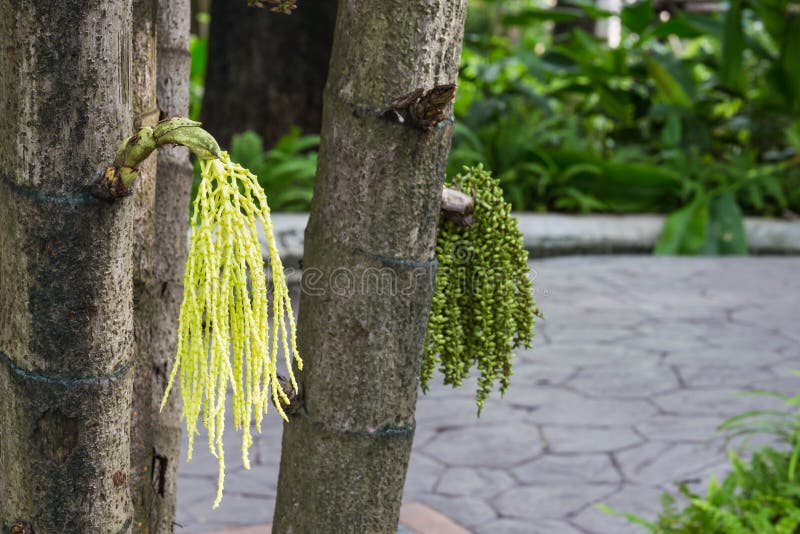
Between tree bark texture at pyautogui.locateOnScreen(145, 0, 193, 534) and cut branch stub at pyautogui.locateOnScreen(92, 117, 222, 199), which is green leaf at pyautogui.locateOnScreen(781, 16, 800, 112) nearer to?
tree bark texture at pyautogui.locateOnScreen(145, 0, 193, 534)

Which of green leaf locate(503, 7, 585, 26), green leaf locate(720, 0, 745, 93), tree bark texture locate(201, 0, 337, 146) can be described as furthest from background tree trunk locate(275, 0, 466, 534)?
green leaf locate(503, 7, 585, 26)

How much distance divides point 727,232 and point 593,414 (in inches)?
165

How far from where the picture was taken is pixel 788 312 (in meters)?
6.71

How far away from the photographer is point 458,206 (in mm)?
1976

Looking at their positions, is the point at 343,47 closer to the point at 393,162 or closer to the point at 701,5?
the point at 393,162

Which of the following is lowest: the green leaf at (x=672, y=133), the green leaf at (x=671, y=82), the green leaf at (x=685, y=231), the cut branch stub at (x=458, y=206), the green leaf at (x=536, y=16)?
the green leaf at (x=685, y=231)

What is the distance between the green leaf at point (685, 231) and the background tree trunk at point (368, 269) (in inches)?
279

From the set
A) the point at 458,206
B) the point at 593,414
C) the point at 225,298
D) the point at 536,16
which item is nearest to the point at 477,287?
the point at 458,206

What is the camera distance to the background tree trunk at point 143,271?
1.80 m

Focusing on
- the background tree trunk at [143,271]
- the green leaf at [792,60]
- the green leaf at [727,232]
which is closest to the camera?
the background tree trunk at [143,271]

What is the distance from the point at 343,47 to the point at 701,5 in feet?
44.2

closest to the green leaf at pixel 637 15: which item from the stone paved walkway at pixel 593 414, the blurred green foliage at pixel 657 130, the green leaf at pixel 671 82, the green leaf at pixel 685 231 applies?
the blurred green foliage at pixel 657 130

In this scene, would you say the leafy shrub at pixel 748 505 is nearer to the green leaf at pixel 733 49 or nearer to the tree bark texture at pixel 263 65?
the tree bark texture at pixel 263 65

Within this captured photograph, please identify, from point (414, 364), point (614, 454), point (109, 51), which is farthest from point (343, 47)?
point (614, 454)
